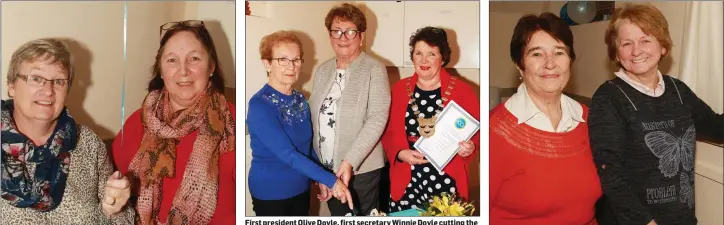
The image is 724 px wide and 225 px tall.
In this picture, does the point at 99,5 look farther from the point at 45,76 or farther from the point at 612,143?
the point at 612,143

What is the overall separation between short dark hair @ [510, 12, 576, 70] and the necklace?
280 millimetres

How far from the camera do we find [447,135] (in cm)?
234

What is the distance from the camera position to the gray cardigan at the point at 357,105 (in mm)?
2318

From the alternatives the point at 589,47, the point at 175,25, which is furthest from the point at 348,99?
the point at 589,47

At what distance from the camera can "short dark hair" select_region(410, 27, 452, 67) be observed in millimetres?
2312

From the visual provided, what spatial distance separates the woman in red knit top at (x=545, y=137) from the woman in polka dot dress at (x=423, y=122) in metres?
0.16

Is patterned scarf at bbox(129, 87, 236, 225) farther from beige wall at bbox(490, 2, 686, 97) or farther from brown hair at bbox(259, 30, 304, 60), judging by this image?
beige wall at bbox(490, 2, 686, 97)

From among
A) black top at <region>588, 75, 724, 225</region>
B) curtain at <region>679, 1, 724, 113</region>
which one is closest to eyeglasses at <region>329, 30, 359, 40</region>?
black top at <region>588, 75, 724, 225</region>

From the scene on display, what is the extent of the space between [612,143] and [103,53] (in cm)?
197

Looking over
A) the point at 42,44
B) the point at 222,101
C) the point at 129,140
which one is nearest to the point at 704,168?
the point at 222,101

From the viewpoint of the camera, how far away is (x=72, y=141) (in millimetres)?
2268

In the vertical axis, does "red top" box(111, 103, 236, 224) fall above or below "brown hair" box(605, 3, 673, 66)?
below

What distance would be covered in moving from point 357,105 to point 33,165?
1235mm

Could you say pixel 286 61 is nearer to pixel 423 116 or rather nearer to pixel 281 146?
pixel 281 146
